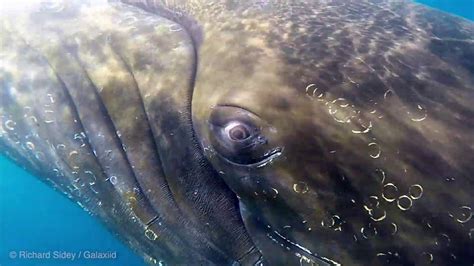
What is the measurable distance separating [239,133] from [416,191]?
1.31 metres

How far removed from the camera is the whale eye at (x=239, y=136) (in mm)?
3874

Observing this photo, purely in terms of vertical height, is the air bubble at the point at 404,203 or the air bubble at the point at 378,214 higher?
the air bubble at the point at 404,203

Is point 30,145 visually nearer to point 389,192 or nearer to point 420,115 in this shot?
point 389,192

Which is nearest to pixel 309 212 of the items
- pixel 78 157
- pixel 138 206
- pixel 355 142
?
pixel 355 142

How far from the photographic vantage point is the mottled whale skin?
363 cm

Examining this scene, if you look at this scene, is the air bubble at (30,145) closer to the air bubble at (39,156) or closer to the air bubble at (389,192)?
the air bubble at (39,156)

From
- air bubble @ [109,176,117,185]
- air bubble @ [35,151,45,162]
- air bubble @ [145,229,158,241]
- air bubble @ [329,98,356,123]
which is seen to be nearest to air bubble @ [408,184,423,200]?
air bubble @ [329,98,356,123]

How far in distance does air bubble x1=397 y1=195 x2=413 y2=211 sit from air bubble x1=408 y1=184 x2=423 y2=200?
1.4 inches

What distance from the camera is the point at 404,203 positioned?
3.57 meters

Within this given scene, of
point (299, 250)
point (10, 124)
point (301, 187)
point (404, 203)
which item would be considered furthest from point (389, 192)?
point (10, 124)

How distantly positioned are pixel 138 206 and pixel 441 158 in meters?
2.62

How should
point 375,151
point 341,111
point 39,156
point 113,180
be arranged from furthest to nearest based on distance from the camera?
point 39,156 < point 113,180 < point 341,111 < point 375,151

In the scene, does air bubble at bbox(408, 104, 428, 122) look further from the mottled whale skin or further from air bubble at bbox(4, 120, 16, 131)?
air bubble at bbox(4, 120, 16, 131)

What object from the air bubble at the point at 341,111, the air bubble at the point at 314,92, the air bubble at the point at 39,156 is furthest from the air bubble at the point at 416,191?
the air bubble at the point at 39,156
